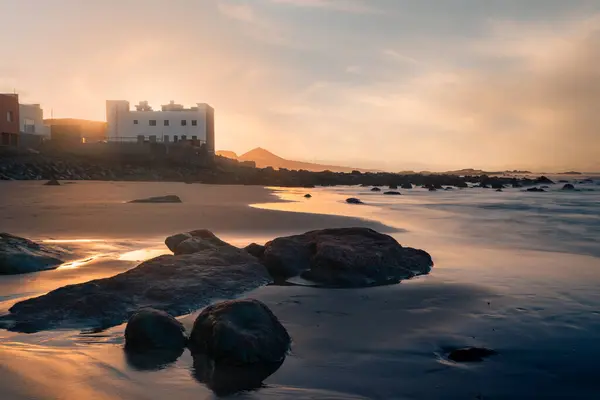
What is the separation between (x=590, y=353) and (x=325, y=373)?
1905 millimetres

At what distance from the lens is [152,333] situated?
3516 mm

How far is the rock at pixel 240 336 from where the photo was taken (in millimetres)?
3338

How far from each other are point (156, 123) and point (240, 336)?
60179 millimetres

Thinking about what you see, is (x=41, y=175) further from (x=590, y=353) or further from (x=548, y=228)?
(x=590, y=353)

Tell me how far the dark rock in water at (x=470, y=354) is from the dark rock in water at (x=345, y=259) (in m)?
2.11

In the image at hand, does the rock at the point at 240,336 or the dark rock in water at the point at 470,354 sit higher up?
the rock at the point at 240,336

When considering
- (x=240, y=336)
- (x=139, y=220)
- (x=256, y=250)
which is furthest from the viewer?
(x=139, y=220)

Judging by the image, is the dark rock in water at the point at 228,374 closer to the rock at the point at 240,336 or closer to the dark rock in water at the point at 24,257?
the rock at the point at 240,336

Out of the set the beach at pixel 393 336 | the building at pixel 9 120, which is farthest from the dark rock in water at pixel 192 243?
the building at pixel 9 120

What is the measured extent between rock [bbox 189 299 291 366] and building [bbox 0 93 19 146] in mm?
42827

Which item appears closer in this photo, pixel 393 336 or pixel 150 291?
pixel 393 336

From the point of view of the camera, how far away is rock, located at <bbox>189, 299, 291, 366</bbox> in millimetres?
3338

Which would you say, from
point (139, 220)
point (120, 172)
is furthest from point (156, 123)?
point (139, 220)

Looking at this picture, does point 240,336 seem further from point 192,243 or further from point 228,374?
point 192,243
